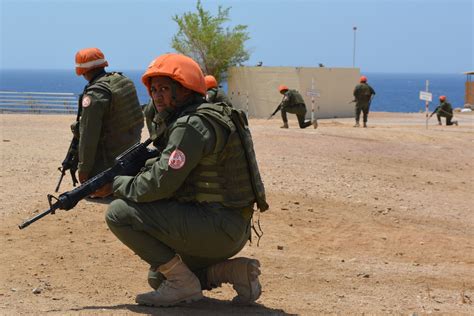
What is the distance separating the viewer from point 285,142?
1788cm

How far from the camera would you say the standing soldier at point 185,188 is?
5293 mm

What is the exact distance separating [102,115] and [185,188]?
325 centimetres

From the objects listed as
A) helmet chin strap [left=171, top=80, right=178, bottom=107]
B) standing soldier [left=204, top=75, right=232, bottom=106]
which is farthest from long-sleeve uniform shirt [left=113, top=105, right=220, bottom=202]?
standing soldier [left=204, top=75, right=232, bottom=106]

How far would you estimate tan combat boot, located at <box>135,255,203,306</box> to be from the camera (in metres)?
5.56

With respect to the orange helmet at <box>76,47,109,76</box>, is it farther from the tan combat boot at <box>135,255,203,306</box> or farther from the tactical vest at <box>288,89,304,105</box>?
the tactical vest at <box>288,89,304,105</box>

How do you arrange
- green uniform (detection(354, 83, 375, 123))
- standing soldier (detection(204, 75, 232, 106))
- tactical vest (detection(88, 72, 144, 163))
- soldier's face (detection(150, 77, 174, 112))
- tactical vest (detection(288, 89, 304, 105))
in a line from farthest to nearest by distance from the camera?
green uniform (detection(354, 83, 375, 123)), tactical vest (detection(288, 89, 304, 105)), standing soldier (detection(204, 75, 232, 106)), tactical vest (detection(88, 72, 144, 163)), soldier's face (detection(150, 77, 174, 112))

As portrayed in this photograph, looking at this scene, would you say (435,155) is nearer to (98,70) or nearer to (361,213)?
(361,213)

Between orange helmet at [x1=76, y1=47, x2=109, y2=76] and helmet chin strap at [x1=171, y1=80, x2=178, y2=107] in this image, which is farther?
orange helmet at [x1=76, y1=47, x2=109, y2=76]

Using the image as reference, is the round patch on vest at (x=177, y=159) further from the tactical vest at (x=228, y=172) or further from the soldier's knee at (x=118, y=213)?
the soldier's knee at (x=118, y=213)

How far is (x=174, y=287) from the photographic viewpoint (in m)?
5.57

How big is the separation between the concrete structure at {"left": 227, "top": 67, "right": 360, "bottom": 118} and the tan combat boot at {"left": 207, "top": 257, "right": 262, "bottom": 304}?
2946 centimetres

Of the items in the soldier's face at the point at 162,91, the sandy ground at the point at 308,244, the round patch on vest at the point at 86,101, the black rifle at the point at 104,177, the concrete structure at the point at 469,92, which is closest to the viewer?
the soldier's face at the point at 162,91

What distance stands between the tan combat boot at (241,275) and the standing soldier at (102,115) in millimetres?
3099

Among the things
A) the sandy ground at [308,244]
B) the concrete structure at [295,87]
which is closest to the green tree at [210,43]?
the concrete structure at [295,87]
